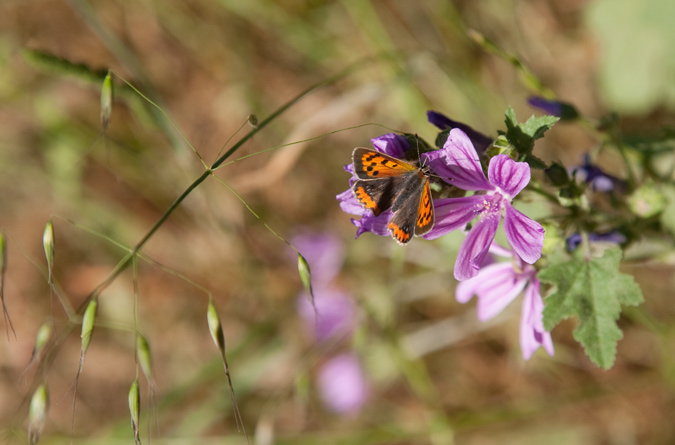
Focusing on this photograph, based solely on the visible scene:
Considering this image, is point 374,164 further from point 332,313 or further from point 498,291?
point 332,313

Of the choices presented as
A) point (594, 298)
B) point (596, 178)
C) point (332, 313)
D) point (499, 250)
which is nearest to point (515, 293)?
point (499, 250)

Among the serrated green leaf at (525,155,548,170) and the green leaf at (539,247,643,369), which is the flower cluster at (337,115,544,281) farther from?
the green leaf at (539,247,643,369)

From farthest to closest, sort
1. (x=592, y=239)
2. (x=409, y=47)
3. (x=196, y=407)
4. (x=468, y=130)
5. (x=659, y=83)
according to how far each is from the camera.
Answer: (x=409, y=47)
(x=196, y=407)
(x=659, y=83)
(x=592, y=239)
(x=468, y=130)

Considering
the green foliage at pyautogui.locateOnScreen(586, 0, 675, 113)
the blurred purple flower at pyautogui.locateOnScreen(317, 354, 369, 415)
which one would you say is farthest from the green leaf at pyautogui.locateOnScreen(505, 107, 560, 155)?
the blurred purple flower at pyautogui.locateOnScreen(317, 354, 369, 415)

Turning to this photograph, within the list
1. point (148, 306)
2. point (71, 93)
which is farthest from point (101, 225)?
point (71, 93)

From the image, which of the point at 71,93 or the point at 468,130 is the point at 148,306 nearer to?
the point at 71,93

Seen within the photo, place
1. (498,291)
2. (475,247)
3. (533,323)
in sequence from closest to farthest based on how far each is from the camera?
(475,247), (533,323), (498,291)
